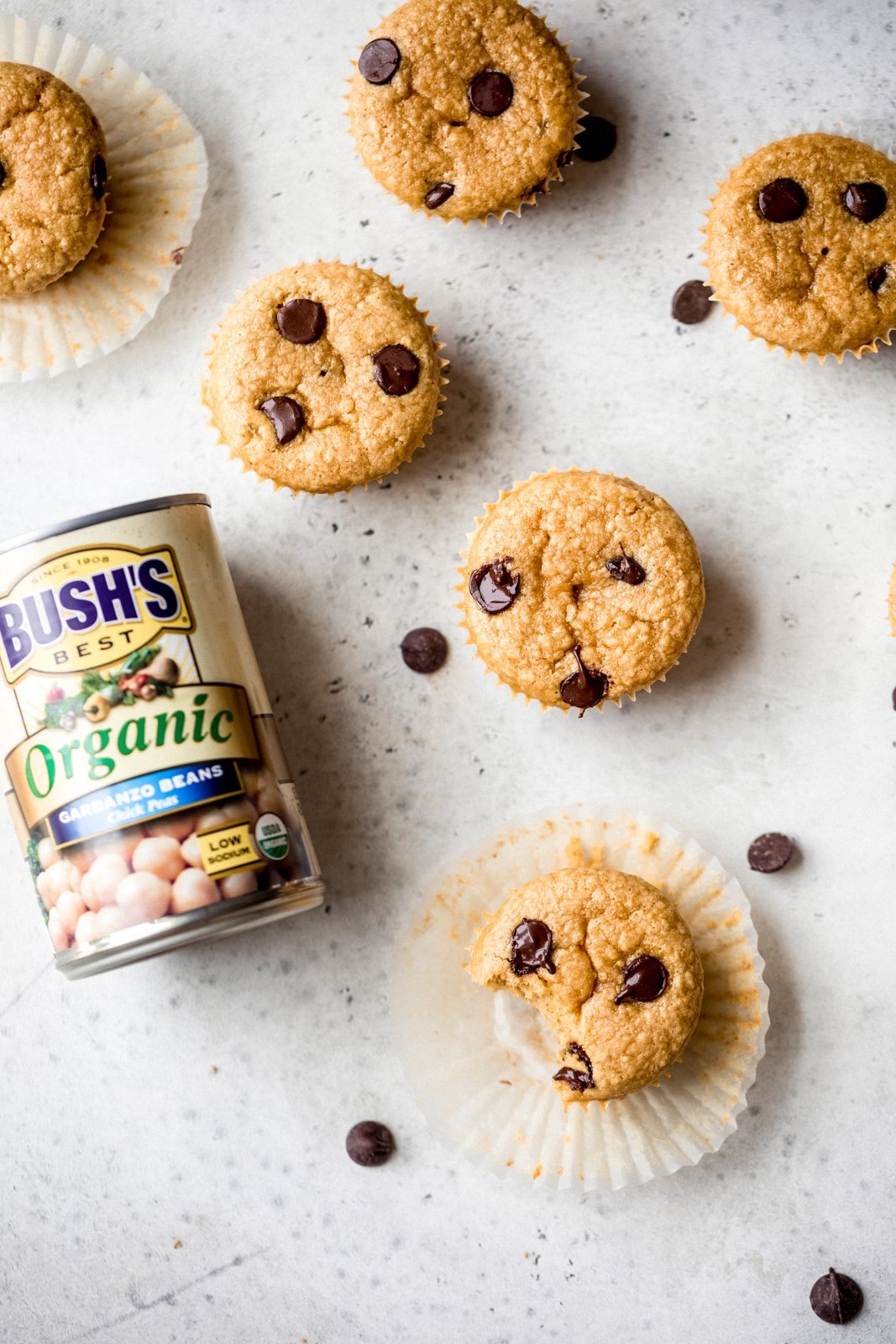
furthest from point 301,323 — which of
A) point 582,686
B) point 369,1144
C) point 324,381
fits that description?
point 369,1144

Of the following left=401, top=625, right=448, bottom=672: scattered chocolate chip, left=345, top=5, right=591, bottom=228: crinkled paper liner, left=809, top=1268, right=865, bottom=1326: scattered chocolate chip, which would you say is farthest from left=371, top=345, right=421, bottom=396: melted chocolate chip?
left=809, top=1268, right=865, bottom=1326: scattered chocolate chip

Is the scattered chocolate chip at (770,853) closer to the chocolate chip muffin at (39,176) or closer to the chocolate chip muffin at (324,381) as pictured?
the chocolate chip muffin at (324,381)

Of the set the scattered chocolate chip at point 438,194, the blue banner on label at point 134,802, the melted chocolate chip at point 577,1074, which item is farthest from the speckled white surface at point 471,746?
the blue banner on label at point 134,802

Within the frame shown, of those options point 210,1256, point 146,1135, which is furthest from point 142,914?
point 210,1256

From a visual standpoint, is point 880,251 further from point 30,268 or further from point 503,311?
point 30,268

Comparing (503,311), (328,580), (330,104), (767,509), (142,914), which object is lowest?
(142,914)

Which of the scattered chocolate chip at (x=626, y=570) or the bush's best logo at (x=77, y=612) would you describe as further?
the scattered chocolate chip at (x=626, y=570)
